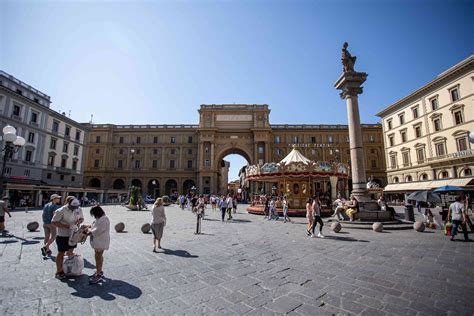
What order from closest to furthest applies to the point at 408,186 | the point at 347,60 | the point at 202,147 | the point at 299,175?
the point at 347,60 < the point at 299,175 < the point at 408,186 < the point at 202,147

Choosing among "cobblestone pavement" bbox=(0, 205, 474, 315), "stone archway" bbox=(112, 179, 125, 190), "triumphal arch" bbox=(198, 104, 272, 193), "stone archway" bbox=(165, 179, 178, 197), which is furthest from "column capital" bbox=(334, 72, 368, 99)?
"stone archway" bbox=(112, 179, 125, 190)

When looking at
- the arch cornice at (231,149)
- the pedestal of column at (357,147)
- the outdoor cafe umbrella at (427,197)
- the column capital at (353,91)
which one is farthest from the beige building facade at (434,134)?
the arch cornice at (231,149)

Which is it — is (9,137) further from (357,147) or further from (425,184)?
(425,184)

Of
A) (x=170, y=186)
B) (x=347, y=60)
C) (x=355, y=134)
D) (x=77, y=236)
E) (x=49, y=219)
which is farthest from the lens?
(x=170, y=186)

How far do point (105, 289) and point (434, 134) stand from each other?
3673 centimetres

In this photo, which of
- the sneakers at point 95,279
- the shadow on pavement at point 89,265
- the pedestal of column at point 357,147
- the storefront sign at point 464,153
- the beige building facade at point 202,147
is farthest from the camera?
the beige building facade at point 202,147

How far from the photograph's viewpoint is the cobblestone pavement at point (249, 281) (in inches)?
125

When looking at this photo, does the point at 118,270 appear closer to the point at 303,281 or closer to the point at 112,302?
the point at 112,302

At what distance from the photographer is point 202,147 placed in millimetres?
45500

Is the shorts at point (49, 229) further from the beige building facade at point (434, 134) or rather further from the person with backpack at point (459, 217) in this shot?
the beige building facade at point (434, 134)

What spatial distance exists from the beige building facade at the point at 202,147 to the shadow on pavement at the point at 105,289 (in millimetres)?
40504

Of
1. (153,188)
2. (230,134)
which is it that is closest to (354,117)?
(230,134)

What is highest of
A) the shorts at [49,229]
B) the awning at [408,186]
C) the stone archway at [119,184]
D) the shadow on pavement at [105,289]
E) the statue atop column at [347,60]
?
the statue atop column at [347,60]

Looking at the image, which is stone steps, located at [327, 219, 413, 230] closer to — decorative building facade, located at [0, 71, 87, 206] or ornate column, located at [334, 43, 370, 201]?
ornate column, located at [334, 43, 370, 201]
